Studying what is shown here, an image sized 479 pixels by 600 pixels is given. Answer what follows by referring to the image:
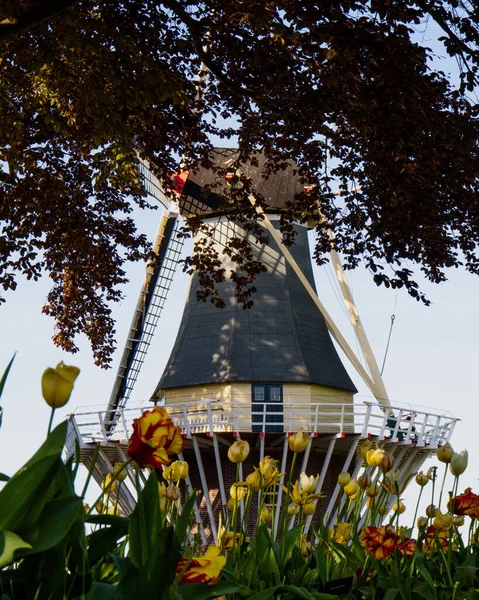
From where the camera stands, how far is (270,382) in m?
18.2

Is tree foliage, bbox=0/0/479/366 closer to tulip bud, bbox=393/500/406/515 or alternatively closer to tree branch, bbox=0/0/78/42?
tree branch, bbox=0/0/78/42

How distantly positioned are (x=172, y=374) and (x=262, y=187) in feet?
15.9

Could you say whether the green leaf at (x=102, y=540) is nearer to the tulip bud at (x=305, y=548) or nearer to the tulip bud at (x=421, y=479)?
the tulip bud at (x=305, y=548)

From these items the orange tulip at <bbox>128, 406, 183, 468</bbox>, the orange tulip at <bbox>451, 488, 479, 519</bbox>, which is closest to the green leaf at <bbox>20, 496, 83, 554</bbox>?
the orange tulip at <bbox>128, 406, 183, 468</bbox>

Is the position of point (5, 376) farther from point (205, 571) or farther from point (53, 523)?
point (205, 571)

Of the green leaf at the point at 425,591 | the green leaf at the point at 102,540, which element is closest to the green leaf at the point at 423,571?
the green leaf at the point at 425,591

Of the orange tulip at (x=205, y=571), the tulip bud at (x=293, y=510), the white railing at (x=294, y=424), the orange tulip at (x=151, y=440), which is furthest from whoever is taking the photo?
the white railing at (x=294, y=424)

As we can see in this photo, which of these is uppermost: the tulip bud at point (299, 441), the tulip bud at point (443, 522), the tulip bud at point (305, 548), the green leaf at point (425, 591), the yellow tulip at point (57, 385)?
the yellow tulip at point (57, 385)

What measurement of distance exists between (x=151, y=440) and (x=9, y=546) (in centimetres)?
37

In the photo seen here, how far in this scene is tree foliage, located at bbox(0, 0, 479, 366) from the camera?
6.87 m

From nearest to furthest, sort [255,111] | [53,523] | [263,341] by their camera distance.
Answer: [53,523] → [255,111] → [263,341]

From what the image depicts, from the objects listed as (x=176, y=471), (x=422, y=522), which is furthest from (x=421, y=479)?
(x=176, y=471)

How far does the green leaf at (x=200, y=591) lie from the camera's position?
182 centimetres

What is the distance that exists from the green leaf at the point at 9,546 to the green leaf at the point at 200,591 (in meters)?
0.48
